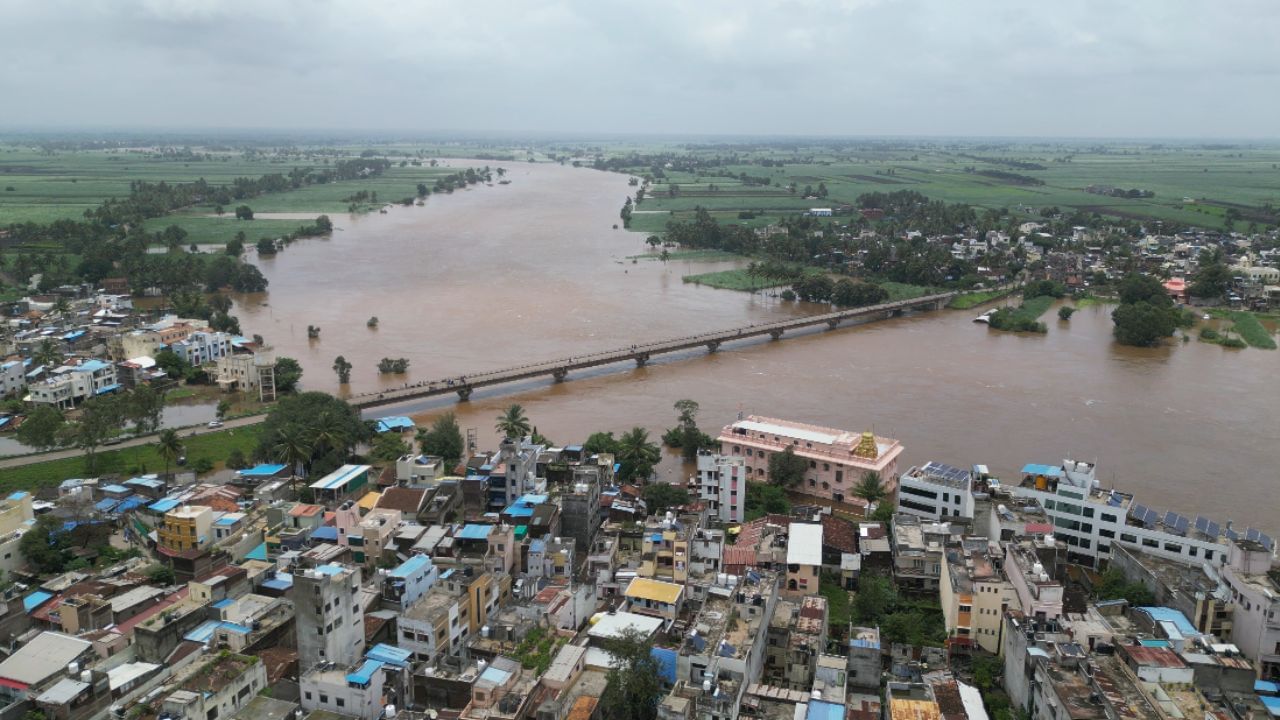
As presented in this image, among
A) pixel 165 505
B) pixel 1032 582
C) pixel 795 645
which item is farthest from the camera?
pixel 165 505

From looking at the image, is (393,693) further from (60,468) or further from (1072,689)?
Result: (60,468)

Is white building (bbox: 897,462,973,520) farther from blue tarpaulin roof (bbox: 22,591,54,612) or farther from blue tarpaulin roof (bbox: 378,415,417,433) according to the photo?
blue tarpaulin roof (bbox: 22,591,54,612)

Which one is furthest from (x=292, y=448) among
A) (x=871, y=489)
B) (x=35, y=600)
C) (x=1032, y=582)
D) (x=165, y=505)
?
(x=1032, y=582)

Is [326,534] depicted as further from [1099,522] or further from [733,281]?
[733,281]

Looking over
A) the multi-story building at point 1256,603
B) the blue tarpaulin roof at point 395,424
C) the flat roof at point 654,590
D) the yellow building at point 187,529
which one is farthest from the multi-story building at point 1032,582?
the blue tarpaulin roof at point 395,424

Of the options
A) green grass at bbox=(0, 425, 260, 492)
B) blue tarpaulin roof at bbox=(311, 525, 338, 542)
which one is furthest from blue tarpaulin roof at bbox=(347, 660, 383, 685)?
green grass at bbox=(0, 425, 260, 492)

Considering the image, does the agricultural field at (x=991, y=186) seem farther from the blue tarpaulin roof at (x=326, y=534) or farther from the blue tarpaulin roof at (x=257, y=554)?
the blue tarpaulin roof at (x=257, y=554)

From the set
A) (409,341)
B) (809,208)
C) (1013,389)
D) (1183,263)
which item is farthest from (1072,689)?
(809,208)
